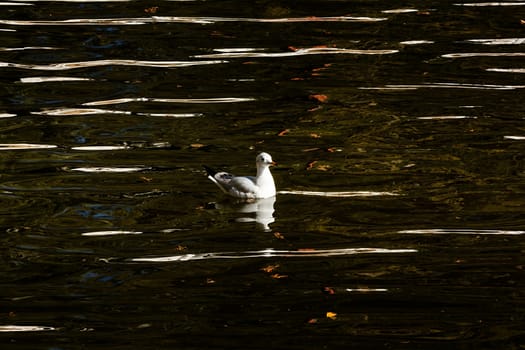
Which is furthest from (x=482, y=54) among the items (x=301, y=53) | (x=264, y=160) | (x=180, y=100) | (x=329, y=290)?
(x=329, y=290)

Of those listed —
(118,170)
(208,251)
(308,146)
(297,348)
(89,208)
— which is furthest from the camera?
(308,146)

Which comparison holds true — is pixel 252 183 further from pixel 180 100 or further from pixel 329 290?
pixel 180 100

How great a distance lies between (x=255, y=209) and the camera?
7.12 meters

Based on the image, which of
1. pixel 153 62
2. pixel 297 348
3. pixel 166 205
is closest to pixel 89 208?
pixel 166 205

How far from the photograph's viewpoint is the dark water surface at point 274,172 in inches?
209

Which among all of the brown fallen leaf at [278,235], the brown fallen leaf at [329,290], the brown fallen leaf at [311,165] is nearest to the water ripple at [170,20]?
the brown fallen leaf at [311,165]

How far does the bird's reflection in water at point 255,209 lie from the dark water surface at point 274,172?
0.02 metres

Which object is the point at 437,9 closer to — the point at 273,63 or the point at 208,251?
the point at 273,63

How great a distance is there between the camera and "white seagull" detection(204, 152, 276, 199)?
23.4 ft

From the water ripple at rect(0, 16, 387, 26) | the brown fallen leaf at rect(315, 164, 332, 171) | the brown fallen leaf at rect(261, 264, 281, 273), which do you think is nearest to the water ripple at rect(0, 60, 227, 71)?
the water ripple at rect(0, 16, 387, 26)

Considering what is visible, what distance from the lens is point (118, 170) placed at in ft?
25.0

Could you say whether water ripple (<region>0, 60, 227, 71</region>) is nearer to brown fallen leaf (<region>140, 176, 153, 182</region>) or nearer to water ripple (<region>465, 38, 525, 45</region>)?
water ripple (<region>465, 38, 525, 45</region>)

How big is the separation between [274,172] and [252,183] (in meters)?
0.63

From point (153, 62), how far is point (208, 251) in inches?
164
